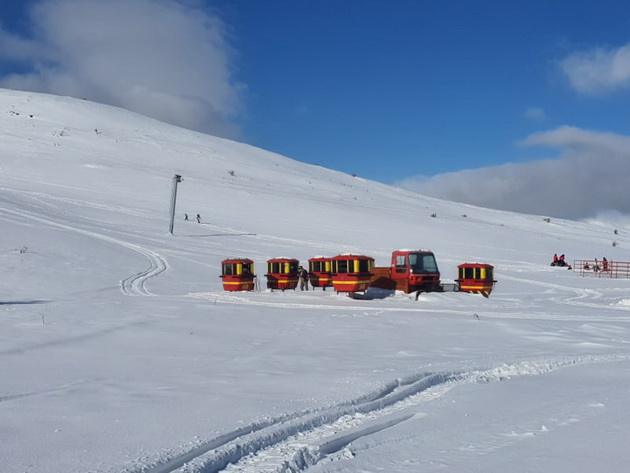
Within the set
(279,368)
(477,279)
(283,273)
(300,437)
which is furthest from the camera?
(283,273)

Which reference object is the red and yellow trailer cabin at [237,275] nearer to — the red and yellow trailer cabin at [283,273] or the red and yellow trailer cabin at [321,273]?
the red and yellow trailer cabin at [283,273]

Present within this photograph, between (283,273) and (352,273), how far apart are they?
4.71 metres

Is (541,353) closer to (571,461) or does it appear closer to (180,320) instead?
(571,461)

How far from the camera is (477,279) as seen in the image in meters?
24.7

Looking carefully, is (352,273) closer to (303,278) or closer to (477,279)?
(303,278)

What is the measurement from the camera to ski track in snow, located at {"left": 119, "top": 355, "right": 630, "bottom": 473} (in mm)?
5520

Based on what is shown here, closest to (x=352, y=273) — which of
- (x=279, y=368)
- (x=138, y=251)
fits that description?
(x=279, y=368)

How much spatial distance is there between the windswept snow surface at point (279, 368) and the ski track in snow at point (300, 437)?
0.07ft

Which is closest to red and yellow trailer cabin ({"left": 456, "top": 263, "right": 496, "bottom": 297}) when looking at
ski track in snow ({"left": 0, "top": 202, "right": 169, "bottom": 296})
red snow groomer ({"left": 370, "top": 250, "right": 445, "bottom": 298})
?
red snow groomer ({"left": 370, "top": 250, "right": 445, "bottom": 298})

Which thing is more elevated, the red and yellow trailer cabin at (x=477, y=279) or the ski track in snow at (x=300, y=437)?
the red and yellow trailer cabin at (x=477, y=279)

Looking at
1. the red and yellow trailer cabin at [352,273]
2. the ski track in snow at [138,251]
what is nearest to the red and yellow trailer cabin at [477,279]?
the red and yellow trailer cabin at [352,273]

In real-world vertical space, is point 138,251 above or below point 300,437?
above

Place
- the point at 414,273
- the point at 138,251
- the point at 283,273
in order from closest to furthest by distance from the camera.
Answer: the point at 414,273
the point at 283,273
the point at 138,251

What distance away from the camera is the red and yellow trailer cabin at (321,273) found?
85.0 ft
